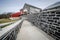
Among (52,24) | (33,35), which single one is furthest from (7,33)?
(33,35)

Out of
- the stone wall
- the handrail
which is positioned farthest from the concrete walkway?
the handrail

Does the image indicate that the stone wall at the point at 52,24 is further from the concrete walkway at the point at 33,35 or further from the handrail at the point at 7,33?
the handrail at the point at 7,33

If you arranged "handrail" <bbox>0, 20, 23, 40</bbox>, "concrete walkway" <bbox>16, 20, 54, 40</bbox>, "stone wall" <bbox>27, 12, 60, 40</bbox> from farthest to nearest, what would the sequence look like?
"concrete walkway" <bbox>16, 20, 54, 40</bbox>, "stone wall" <bbox>27, 12, 60, 40</bbox>, "handrail" <bbox>0, 20, 23, 40</bbox>

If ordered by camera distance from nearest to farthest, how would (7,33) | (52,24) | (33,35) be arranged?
(7,33)
(52,24)
(33,35)

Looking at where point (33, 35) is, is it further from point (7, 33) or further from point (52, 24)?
point (7, 33)

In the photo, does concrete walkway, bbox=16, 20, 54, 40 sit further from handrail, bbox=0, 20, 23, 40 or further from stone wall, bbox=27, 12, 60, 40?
handrail, bbox=0, 20, 23, 40

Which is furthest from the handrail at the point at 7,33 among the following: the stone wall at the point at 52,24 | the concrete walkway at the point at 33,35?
the stone wall at the point at 52,24

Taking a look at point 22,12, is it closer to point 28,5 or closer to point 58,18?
point 28,5

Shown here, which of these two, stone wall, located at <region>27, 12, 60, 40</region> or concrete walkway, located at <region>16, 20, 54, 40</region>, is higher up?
stone wall, located at <region>27, 12, 60, 40</region>

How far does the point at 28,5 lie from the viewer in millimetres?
29375

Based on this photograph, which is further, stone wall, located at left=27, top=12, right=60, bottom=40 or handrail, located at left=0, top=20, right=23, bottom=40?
stone wall, located at left=27, top=12, right=60, bottom=40

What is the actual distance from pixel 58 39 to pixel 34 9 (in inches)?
925

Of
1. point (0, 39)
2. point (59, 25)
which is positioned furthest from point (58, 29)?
point (0, 39)

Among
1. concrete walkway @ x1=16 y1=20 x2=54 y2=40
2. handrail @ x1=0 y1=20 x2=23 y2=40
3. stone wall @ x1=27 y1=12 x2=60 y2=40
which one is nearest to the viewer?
handrail @ x1=0 y1=20 x2=23 y2=40
